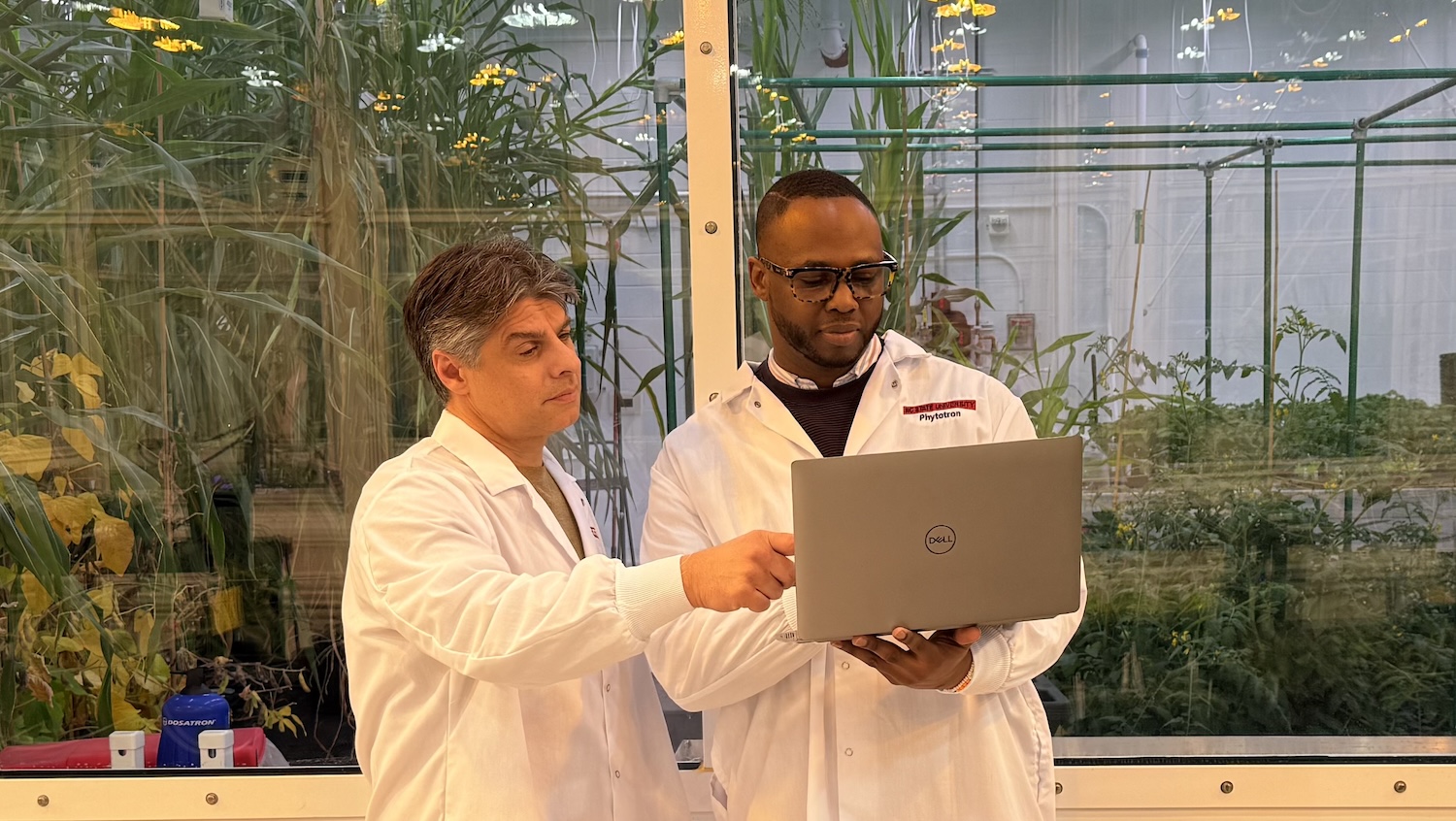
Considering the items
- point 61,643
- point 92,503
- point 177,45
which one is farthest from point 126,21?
point 61,643

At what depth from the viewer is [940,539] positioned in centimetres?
127

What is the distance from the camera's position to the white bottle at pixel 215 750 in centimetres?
235

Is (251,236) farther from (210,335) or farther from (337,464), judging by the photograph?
(337,464)

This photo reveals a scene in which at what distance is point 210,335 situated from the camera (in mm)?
2400

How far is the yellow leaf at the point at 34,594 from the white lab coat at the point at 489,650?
4.61ft

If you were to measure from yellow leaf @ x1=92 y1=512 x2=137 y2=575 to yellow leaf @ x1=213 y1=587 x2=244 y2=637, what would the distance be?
220 mm

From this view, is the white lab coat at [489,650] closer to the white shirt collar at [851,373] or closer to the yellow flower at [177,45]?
the white shirt collar at [851,373]

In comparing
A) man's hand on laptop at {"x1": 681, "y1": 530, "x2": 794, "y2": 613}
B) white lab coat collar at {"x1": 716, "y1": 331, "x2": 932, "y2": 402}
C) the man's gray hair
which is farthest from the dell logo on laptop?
the man's gray hair

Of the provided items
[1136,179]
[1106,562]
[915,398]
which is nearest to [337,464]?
[915,398]

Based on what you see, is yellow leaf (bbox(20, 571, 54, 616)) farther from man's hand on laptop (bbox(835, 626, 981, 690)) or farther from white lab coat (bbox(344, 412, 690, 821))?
man's hand on laptop (bbox(835, 626, 981, 690))

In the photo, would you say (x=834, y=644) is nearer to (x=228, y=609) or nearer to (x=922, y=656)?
(x=922, y=656)

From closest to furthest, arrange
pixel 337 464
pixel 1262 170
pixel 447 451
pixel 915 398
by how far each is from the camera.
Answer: pixel 447 451, pixel 915 398, pixel 1262 170, pixel 337 464

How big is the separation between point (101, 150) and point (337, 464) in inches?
33.9

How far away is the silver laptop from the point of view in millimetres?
1248
